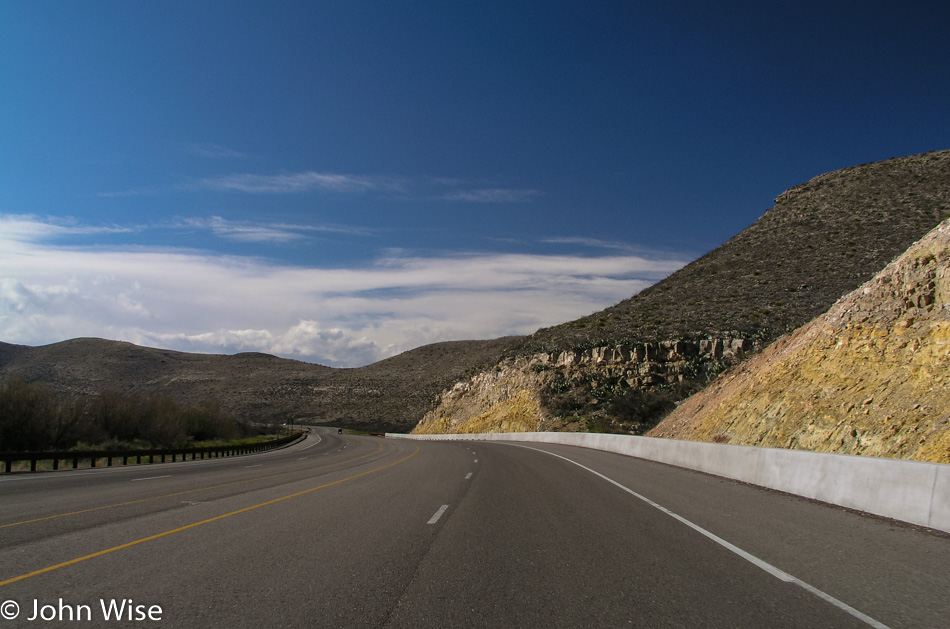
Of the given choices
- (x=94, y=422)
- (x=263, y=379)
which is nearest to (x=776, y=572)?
(x=94, y=422)

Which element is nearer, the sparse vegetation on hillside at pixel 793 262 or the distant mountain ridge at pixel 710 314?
the sparse vegetation on hillside at pixel 793 262

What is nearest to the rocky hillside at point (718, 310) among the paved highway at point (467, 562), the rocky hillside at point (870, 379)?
the rocky hillside at point (870, 379)

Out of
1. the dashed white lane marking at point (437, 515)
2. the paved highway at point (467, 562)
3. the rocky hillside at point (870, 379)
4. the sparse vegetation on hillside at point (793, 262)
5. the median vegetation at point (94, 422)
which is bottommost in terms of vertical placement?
the median vegetation at point (94, 422)

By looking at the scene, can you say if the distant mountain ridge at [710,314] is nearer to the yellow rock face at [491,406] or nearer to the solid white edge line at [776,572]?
the yellow rock face at [491,406]

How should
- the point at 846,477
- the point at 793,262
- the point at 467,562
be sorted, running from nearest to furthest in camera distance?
the point at 467,562, the point at 846,477, the point at 793,262

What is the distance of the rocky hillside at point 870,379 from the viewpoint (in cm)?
1805

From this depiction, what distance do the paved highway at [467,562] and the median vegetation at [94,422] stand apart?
24648 mm

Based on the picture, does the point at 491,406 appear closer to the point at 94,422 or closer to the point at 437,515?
the point at 94,422

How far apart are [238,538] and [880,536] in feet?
28.6

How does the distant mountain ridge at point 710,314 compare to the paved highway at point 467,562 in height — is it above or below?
above

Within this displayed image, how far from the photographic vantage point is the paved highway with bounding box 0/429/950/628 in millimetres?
5227

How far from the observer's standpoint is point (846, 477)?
11.6m

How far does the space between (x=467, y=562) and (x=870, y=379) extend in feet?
65.0

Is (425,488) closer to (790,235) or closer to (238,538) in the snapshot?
(238,538)
